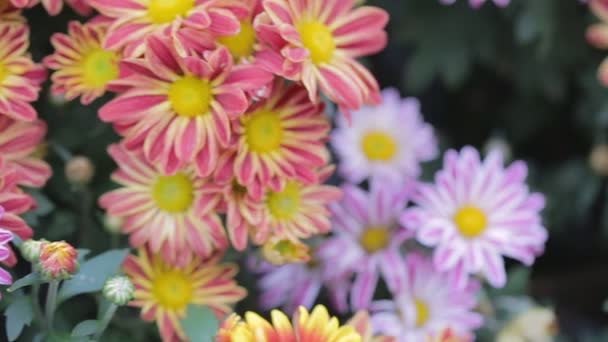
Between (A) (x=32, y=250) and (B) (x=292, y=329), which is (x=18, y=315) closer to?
(A) (x=32, y=250)

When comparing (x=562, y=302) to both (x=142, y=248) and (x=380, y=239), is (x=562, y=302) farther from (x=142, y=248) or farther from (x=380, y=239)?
(x=142, y=248)

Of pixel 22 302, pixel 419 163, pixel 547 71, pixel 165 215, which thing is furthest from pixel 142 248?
pixel 547 71

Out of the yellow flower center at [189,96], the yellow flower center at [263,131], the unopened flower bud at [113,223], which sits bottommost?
the unopened flower bud at [113,223]

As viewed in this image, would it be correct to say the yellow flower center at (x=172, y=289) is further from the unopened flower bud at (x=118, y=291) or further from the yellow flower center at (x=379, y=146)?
the yellow flower center at (x=379, y=146)

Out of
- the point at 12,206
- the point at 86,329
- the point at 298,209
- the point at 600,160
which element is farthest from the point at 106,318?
the point at 600,160

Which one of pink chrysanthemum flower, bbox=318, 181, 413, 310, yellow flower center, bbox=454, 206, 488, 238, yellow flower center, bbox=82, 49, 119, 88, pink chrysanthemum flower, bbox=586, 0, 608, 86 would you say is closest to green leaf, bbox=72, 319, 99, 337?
yellow flower center, bbox=82, 49, 119, 88

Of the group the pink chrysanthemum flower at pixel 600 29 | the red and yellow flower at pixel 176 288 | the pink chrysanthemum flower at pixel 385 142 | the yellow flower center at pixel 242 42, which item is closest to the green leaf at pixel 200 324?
the red and yellow flower at pixel 176 288
